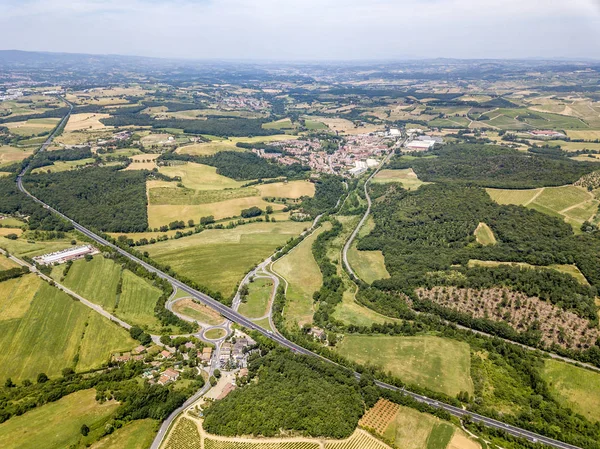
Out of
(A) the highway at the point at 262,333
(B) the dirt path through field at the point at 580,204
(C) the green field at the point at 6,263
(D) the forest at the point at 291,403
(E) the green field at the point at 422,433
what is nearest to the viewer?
(E) the green field at the point at 422,433

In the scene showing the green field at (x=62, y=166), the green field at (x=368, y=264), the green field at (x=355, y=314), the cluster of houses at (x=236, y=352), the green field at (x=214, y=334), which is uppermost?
the green field at (x=62, y=166)

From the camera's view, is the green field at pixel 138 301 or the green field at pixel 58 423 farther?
the green field at pixel 138 301

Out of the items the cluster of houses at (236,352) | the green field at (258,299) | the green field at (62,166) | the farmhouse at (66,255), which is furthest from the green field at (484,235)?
the green field at (62,166)

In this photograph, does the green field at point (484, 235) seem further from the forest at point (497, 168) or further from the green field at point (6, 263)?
the green field at point (6, 263)

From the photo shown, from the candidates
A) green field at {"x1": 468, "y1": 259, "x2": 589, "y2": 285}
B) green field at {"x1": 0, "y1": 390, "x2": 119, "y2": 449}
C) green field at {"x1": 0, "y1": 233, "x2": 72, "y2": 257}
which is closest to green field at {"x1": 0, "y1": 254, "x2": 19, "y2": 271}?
green field at {"x1": 0, "y1": 233, "x2": 72, "y2": 257}

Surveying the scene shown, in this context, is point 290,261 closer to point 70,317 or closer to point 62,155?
point 70,317

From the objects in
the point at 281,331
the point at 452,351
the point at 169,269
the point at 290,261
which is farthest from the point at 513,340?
the point at 169,269

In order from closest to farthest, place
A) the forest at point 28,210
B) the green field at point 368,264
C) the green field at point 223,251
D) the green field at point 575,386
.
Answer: the green field at point 575,386
the green field at point 223,251
the green field at point 368,264
the forest at point 28,210

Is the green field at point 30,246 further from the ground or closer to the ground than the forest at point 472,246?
closer to the ground
